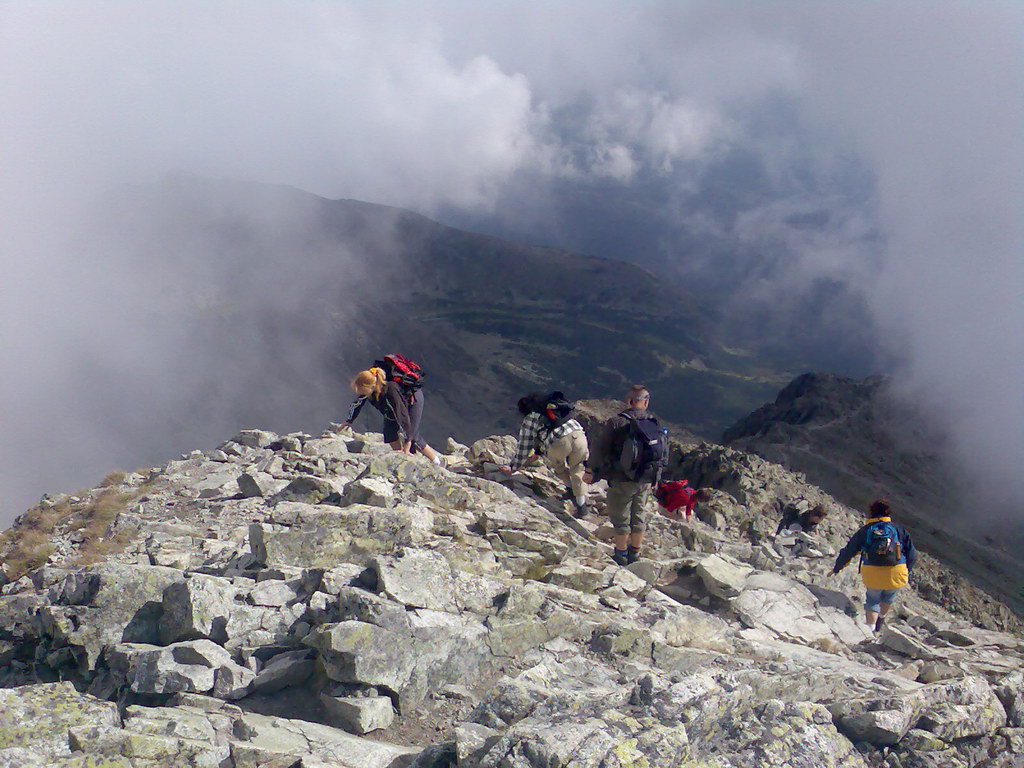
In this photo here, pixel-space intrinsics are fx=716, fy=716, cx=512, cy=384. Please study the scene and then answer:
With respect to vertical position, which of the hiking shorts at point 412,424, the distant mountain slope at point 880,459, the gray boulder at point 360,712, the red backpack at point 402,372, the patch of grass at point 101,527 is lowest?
the patch of grass at point 101,527

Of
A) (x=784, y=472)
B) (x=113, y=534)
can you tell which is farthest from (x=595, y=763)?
(x=784, y=472)

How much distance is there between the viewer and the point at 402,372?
12.2m

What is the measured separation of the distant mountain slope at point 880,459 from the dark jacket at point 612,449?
103 ft

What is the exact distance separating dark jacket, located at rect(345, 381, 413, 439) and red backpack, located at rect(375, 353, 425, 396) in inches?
4.5

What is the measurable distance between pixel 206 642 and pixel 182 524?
519 centimetres

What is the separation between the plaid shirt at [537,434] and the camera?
37.2 feet

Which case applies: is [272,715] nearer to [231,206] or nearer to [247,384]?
[247,384]

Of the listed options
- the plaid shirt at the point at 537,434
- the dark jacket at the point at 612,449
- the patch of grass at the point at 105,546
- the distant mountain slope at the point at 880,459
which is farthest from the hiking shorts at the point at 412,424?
the distant mountain slope at the point at 880,459

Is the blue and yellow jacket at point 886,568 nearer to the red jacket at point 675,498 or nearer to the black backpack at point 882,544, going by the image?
the black backpack at point 882,544

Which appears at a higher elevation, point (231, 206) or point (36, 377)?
point (231, 206)

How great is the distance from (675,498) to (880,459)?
135 ft

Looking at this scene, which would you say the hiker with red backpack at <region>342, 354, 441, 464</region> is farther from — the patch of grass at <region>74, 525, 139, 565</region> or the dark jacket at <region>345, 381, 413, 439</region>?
the patch of grass at <region>74, 525, 139, 565</region>

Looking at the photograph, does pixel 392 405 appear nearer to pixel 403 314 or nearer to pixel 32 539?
pixel 32 539

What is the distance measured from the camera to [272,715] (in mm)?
5340
